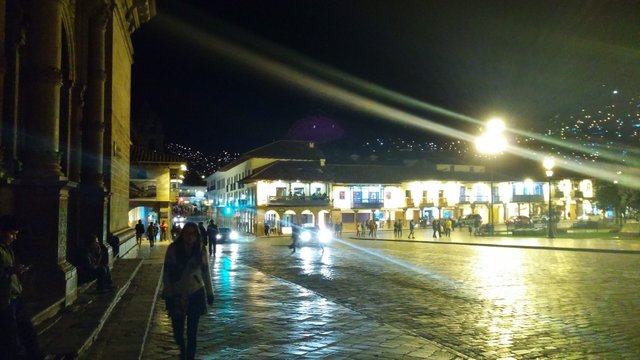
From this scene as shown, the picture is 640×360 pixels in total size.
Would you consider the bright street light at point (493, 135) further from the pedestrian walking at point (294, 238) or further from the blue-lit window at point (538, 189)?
the blue-lit window at point (538, 189)

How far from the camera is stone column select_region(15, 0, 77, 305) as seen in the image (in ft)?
26.1

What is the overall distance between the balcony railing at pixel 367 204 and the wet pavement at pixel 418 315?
44.4 m

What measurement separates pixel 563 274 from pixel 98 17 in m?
14.2

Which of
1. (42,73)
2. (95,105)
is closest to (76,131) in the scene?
(95,105)

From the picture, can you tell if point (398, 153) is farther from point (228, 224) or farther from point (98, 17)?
point (98, 17)

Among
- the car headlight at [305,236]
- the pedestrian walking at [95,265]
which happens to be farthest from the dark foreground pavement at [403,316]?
the car headlight at [305,236]

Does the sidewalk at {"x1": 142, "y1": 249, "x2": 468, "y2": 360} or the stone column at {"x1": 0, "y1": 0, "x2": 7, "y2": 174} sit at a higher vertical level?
the stone column at {"x1": 0, "y1": 0, "x2": 7, "y2": 174}

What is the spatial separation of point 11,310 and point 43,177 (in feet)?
11.9

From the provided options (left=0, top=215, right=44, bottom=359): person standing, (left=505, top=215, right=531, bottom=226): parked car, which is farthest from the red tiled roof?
(left=0, top=215, right=44, bottom=359): person standing

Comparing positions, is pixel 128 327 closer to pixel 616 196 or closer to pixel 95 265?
pixel 95 265

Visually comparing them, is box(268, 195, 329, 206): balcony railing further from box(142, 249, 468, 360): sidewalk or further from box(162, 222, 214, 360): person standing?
box(162, 222, 214, 360): person standing

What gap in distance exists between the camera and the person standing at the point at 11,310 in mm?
4820

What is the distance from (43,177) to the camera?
808 cm

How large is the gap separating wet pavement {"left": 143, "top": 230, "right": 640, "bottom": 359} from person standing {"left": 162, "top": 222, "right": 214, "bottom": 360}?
1076mm
